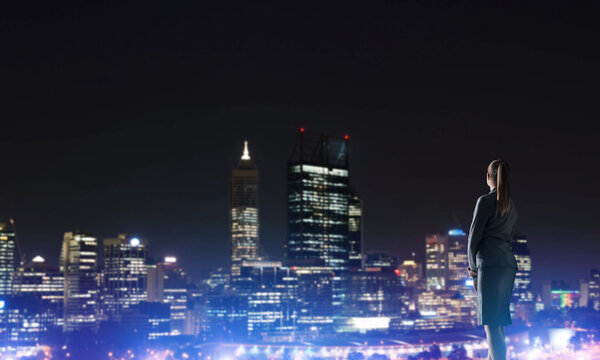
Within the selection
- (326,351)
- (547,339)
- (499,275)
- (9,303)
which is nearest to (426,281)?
(547,339)

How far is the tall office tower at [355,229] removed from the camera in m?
171

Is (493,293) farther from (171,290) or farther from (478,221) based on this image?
(171,290)

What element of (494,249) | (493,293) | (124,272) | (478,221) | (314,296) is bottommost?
(314,296)

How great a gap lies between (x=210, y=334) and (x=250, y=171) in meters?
51.1

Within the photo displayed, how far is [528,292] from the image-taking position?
186 metres

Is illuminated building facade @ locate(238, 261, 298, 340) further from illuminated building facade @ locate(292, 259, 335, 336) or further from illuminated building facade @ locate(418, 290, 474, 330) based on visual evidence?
illuminated building facade @ locate(418, 290, 474, 330)

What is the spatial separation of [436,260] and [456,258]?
507cm

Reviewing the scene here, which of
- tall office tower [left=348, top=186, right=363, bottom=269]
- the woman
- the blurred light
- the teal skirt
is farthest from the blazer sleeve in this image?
tall office tower [left=348, top=186, right=363, bottom=269]

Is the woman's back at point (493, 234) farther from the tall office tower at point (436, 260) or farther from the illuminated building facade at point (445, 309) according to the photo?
the tall office tower at point (436, 260)

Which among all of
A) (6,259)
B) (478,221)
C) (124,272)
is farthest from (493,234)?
(124,272)

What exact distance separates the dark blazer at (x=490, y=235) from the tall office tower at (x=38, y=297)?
141418mm

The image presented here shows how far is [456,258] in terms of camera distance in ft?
616

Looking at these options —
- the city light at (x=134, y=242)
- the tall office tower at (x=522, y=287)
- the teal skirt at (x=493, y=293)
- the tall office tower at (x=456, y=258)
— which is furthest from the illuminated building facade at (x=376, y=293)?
the teal skirt at (x=493, y=293)

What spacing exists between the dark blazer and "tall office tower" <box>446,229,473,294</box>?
180943 mm
